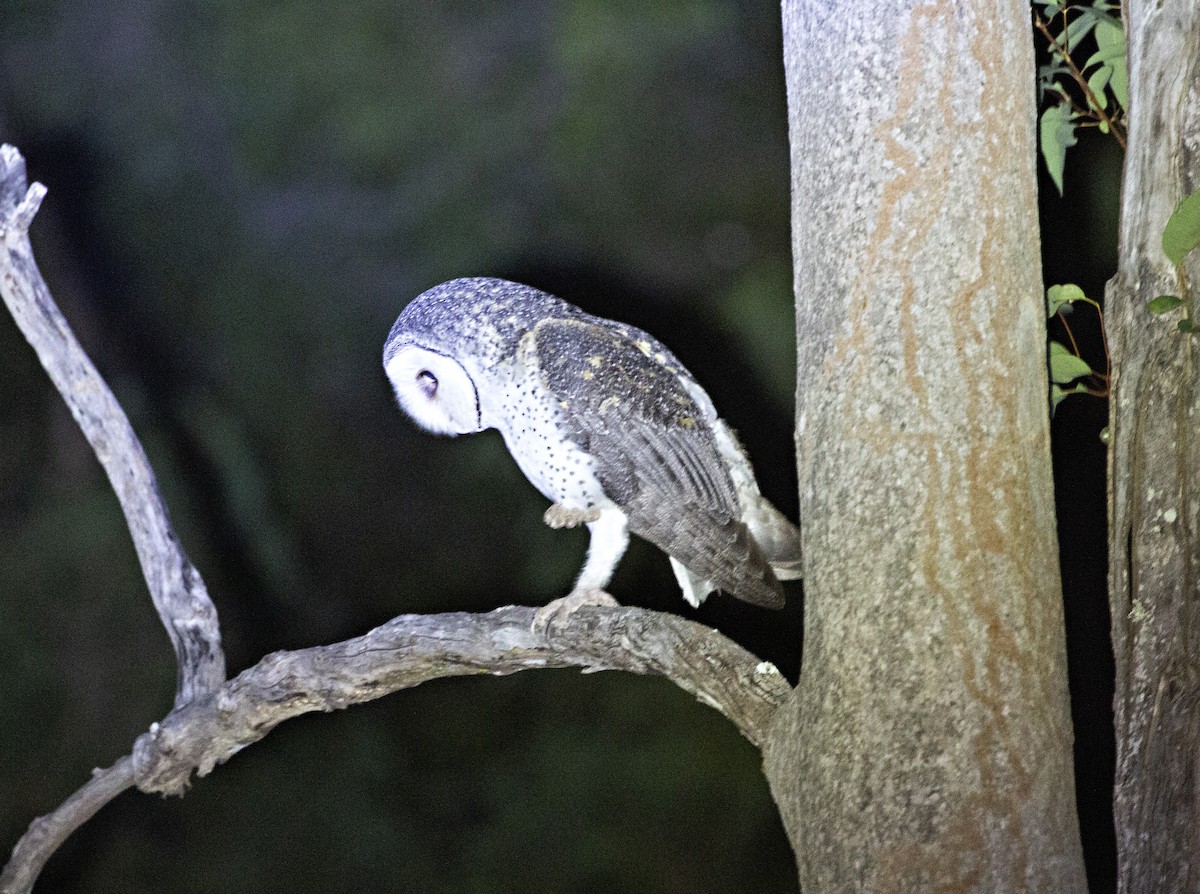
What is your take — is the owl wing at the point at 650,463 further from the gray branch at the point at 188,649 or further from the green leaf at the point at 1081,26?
the green leaf at the point at 1081,26

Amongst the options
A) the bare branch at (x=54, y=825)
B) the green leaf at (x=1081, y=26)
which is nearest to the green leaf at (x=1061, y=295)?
the green leaf at (x=1081, y=26)

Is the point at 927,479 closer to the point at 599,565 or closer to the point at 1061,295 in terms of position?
the point at 1061,295

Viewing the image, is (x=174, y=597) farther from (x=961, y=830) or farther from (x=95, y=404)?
(x=961, y=830)

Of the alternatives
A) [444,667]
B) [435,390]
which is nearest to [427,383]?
[435,390]

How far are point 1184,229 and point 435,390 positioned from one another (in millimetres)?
883

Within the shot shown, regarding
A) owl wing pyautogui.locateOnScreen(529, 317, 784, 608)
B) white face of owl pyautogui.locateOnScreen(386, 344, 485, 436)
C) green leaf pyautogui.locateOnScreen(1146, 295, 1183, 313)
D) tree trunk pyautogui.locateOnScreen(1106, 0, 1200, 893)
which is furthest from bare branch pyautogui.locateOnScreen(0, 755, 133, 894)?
green leaf pyautogui.locateOnScreen(1146, 295, 1183, 313)

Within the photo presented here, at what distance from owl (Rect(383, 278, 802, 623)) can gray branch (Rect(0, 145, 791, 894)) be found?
0.27 ft

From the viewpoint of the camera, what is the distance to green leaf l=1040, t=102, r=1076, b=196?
1.27m

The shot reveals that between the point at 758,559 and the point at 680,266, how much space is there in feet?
1.69

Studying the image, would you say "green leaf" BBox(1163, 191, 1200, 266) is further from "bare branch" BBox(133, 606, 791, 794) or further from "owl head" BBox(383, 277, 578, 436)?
"owl head" BBox(383, 277, 578, 436)

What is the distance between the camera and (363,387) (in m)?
1.66

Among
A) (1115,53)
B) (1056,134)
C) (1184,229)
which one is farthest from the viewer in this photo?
(1056,134)

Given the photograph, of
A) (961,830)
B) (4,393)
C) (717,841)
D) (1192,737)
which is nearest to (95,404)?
(4,393)

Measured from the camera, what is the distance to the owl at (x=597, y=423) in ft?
4.25
